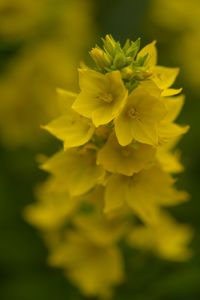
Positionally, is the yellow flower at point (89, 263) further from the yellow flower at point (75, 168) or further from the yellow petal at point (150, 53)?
the yellow petal at point (150, 53)

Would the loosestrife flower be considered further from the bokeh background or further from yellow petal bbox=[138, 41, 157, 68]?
the bokeh background

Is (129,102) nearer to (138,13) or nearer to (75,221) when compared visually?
(75,221)

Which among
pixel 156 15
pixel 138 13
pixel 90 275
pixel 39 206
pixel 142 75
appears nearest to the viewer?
pixel 142 75

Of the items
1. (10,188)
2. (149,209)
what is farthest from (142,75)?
(10,188)

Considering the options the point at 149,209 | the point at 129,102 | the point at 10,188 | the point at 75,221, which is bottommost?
the point at 10,188

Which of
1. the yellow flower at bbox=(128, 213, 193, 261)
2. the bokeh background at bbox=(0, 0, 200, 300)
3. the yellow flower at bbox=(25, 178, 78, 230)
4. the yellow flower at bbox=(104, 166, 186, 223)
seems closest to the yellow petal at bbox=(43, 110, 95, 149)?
the yellow flower at bbox=(104, 166, 186, 223)

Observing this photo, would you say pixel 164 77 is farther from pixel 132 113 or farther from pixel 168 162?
pixel 168 162

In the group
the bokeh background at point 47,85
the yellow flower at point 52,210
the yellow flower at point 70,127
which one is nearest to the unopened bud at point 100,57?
the yellow flower at point 70,127

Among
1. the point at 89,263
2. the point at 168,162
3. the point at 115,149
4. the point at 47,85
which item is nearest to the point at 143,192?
the point at 168,162
